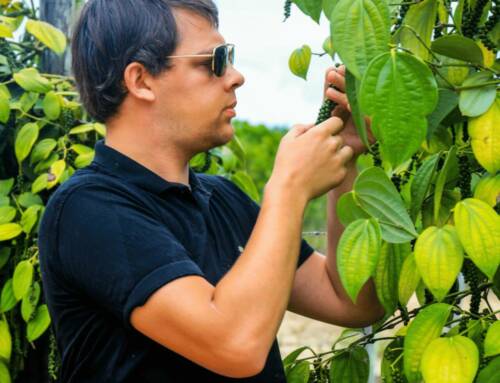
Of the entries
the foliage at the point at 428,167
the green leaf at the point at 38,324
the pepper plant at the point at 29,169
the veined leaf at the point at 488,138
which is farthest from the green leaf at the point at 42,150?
the veined leaf at the point at 488,138

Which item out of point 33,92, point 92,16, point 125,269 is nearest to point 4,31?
point 33,92

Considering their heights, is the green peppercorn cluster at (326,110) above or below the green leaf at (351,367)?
above

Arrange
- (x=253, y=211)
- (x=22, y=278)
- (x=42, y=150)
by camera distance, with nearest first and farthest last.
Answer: (x=253, y=211)
(x=22, y=278)
(x=42, y=150)

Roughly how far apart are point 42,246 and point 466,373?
2.30 ft

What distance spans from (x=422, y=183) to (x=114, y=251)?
45cm

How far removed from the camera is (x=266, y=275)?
49.8 inches

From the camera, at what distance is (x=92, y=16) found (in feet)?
5.19

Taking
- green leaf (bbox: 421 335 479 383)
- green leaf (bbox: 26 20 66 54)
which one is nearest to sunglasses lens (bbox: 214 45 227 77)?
green leaf (bbox: 421 335 479 383)

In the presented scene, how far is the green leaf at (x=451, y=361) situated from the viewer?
1148 mm

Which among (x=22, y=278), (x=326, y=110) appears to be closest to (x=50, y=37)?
(x=22, y=278)

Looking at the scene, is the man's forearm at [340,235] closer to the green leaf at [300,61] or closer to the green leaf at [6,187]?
the green leaf at [300,61]

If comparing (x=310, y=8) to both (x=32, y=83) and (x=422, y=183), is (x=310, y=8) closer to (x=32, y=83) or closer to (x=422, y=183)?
(x=422, y=183)

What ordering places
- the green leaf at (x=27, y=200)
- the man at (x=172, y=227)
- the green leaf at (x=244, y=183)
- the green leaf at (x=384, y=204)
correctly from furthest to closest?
the green leaf at (x=244, y=183) < the green leaf at (x=27, y=200) < the man at (x=172, y=227) < the green leaf at (x=384, y=204)

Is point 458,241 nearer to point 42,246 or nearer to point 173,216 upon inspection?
point 173,216
